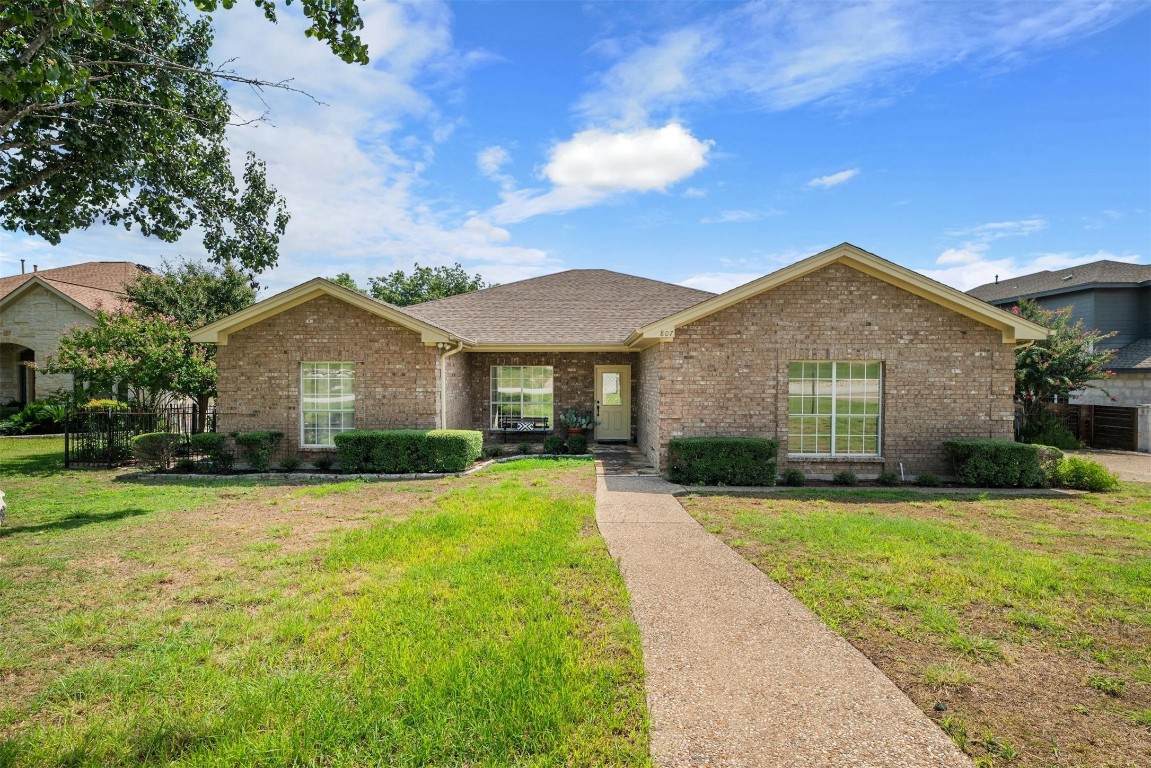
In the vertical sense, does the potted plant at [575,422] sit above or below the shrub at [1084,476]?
above

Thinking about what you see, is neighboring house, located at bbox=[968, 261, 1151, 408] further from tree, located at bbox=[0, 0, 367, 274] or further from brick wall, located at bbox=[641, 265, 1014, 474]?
tree, located at bbox=[0, 0, 367, 274]

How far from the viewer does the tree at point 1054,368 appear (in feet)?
53.8

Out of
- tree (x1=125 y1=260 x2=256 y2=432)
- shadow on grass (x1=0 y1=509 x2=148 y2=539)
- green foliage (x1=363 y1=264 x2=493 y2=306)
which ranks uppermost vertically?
green foliage (x1=363 y1=264 x2=493 y2=306)

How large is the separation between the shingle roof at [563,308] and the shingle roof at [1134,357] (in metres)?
13.8

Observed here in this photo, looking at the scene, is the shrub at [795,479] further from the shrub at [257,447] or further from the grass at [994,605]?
the shrub at [257,447]

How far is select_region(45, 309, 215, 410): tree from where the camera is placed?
45.9ft

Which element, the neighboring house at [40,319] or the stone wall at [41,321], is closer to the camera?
the neighboring house at [40,319]

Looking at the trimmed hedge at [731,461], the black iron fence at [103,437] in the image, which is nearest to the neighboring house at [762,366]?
the trimmed hedge at [731,461]

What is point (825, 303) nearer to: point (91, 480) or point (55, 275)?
point (91, 480)

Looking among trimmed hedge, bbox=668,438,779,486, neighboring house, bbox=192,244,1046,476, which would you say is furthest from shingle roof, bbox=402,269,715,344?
trimmed hedge, bbox=668,438,779,486

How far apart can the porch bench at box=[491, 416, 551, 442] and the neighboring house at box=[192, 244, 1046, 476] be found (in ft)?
8.88

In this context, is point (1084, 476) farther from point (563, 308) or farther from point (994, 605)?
point (563, 308)

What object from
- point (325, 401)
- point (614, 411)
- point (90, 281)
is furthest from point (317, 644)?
point (90, 281)

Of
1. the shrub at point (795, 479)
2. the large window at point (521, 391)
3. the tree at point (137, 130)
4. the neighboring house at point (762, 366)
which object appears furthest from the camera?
the large window at point (521, 391)
